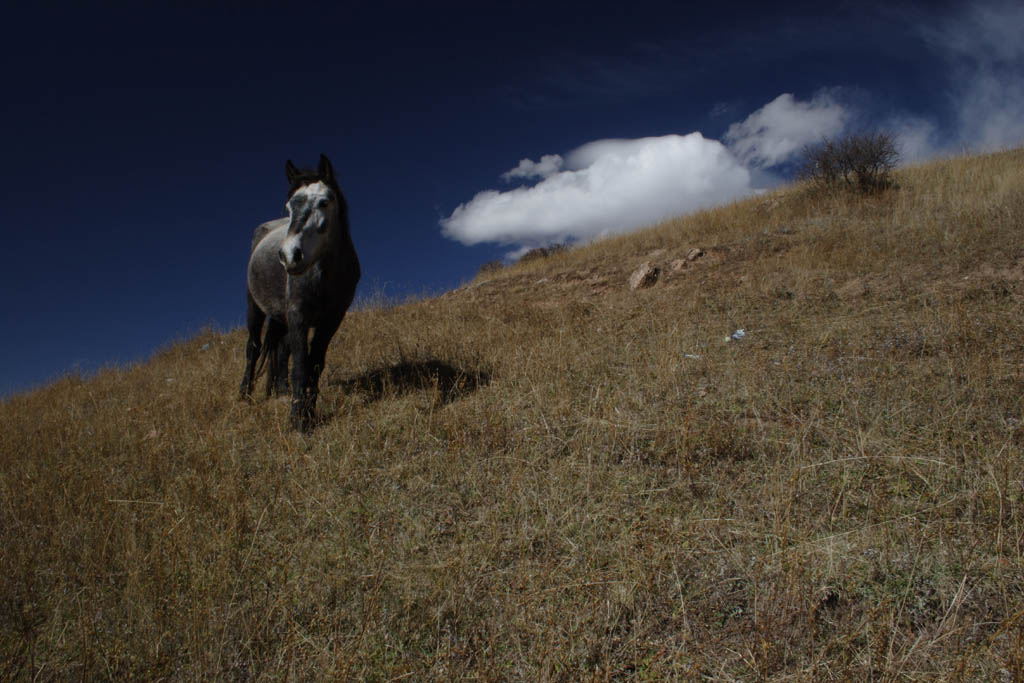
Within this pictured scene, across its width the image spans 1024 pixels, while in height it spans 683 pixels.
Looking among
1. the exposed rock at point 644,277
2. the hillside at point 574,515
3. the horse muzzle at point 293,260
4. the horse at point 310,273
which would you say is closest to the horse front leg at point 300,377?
the horse at point 310,273

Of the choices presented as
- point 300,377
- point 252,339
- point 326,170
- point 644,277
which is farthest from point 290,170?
point 644,277

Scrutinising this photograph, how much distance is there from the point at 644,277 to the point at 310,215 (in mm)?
6279

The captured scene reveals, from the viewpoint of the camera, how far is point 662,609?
209 cm

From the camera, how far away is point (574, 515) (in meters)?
2.78

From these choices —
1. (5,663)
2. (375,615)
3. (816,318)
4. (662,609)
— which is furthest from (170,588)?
(816,318)

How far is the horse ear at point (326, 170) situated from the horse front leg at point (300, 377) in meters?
1.38

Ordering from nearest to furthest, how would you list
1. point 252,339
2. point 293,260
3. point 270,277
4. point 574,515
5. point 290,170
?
1. point 574,515
2. point 293,260
3. point 290,170
4. point 270,277
5. point 252,339

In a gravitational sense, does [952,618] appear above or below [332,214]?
below

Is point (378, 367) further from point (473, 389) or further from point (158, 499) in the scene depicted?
point (158, 499)

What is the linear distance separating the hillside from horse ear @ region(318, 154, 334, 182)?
89.9 inches

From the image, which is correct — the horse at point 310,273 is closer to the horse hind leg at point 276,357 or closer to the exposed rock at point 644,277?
the horse hind leg at point 276,357

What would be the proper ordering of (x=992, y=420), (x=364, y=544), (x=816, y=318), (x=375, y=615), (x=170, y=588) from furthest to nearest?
(x=816, y=318) < (x=992, y=420) < (x=364, y=544) < (x=170, y=588) < (x=375, y=615)

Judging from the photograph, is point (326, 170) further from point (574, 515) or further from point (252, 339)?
point (574, 515)

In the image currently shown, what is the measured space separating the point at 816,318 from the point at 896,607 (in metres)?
4.93
